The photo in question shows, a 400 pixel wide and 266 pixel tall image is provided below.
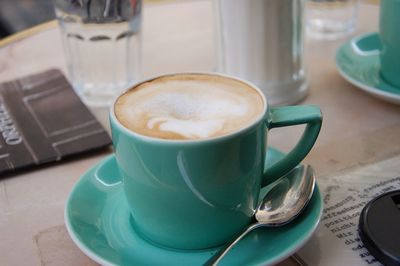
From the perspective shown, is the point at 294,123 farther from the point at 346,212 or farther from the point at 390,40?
the point at 390,40

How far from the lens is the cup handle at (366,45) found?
720mm

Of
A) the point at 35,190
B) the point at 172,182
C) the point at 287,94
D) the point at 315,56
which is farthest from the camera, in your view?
the point at 315,56

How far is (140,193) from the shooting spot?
1.32 feet

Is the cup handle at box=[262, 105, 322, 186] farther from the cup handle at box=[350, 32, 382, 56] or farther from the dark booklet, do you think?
the cup handle at box=[350, 32, 382, 56]

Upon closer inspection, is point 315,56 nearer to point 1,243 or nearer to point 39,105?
point 39,105

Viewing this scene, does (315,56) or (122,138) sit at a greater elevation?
(122,138)

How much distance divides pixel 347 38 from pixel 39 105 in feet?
1.46

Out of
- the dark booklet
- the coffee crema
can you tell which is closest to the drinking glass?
the dark booklet

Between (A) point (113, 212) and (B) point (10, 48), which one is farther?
(B) point (10, 48)

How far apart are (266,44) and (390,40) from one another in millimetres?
133

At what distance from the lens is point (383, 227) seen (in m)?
0.41

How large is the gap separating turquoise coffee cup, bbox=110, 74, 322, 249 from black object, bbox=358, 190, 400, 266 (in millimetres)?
71

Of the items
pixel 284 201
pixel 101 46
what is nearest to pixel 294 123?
pixel 284 201

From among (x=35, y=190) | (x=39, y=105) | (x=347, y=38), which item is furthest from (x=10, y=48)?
(x=347, y=38)
